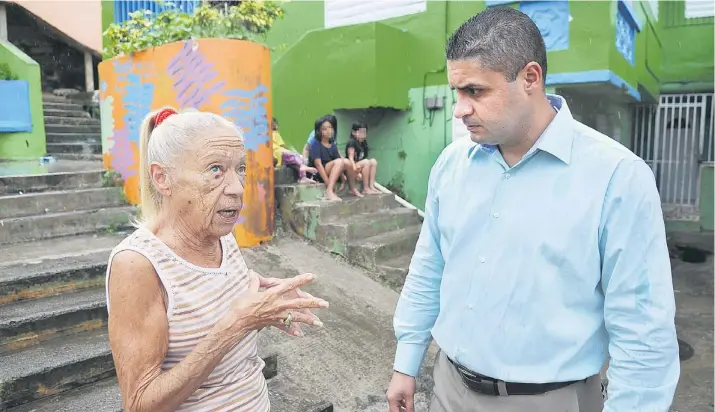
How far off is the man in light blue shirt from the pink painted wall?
12.9m

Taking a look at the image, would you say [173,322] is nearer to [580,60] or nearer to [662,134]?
[580,60]

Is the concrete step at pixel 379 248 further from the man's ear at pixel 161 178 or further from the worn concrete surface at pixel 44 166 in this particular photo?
the man's ear at pixel 161 178

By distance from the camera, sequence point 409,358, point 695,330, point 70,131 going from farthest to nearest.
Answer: point 70,131 → point 695,330 → point 409,358

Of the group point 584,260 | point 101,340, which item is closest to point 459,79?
point 584,260

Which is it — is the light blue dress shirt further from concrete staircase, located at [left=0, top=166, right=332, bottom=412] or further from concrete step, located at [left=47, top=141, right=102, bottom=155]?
concrete step, located at [left=47, top=141, right=102, bottom=155]

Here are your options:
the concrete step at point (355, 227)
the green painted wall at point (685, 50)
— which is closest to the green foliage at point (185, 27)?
the concrete step at point (355, 227)

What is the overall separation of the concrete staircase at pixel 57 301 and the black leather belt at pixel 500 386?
160 centimetres

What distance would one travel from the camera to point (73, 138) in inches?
347

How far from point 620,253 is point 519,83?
563 mm

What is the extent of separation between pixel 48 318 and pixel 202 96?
2445mm

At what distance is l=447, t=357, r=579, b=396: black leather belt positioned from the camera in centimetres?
156

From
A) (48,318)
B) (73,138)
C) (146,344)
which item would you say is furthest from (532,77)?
(73,138)

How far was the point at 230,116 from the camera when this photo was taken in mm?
4879

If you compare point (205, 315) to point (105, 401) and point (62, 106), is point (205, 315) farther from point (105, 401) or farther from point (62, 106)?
point (62, 106)
